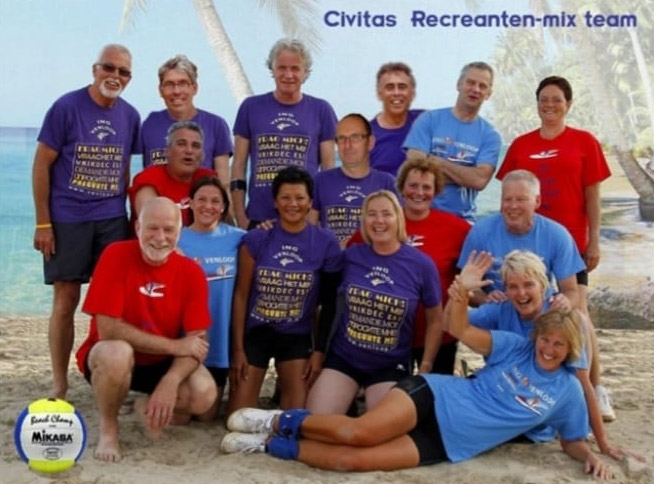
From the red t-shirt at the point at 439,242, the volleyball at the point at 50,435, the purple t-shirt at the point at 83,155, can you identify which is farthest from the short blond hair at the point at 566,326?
the purple t-shirt at the point at 83,155

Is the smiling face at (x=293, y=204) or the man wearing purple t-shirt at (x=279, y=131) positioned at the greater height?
the man wearing purple t-shirt at (x=279, y=131)

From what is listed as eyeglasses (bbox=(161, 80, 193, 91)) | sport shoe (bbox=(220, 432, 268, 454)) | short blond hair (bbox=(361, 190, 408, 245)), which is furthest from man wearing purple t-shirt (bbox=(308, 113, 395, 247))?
sport shoe (bbox=(220, 432, 268, 454))

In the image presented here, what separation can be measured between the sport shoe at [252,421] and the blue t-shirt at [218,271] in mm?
379

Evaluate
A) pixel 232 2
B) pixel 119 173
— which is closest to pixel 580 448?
pixel 119 173

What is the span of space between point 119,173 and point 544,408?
2.19m

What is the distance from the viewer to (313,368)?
13.6 feet

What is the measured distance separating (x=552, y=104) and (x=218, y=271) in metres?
1.65

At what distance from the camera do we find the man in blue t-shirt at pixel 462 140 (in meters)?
4.43

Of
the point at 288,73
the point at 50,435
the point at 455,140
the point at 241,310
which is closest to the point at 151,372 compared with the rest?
the point at 241,310

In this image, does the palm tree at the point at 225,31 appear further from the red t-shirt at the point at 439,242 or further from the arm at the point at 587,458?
the arm at the point at 587,458

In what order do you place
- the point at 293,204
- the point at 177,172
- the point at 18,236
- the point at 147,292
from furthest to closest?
1. the point at 18,236
2. the point at 177,172
3. the point at 293,204
4. the point at 147,292

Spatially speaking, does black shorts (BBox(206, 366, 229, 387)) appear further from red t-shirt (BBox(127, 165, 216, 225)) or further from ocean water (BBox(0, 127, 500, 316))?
ocean water (BBox(0, 127, 500, 316))

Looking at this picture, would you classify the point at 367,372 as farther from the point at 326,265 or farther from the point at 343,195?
the point at 343,195

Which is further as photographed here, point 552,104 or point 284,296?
point 552,104
